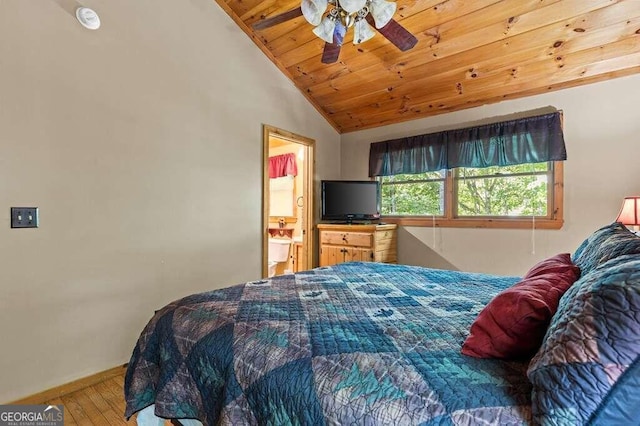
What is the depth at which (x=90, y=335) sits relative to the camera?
7.41 feet

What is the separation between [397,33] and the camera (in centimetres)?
214

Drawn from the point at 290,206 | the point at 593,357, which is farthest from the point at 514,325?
the point at 290,206

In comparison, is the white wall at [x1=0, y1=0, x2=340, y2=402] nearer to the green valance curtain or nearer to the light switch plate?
the light switch plate

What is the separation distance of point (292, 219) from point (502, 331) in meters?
4.42

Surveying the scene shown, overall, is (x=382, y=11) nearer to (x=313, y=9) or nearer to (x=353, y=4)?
(x=353, y=4)

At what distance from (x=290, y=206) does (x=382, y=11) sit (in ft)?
12.0

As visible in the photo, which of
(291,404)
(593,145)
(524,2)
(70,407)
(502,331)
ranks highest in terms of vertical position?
(524,2)

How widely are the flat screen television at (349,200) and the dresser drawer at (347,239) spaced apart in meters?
0.23

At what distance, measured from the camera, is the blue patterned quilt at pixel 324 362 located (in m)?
0.82

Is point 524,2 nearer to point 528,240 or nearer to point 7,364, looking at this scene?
point 528,240

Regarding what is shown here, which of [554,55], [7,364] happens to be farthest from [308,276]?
[554,55]

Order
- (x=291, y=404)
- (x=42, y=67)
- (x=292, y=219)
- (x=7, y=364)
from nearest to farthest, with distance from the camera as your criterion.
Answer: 1. (x=291, y=404)
2. (x=7, y=364)
3. (x=42, y=67)
4. (x=292, y=219)
